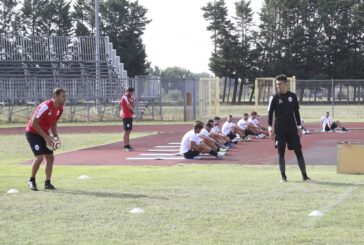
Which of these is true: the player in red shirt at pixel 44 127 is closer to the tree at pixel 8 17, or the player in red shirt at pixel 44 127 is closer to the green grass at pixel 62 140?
the green grass at pixel 62 140

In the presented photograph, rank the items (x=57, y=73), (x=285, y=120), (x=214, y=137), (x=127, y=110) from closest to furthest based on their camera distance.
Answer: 1. (x=285, y=120)
2. (x=127, y=110)
3. (x=214, y=137)
4. (x=57, y=73)

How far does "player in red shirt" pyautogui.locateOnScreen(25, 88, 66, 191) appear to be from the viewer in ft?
35.9

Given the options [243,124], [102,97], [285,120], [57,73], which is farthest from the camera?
[57,73]

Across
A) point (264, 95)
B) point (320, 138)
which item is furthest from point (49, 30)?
point (320, 138)

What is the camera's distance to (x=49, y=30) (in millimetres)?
78750

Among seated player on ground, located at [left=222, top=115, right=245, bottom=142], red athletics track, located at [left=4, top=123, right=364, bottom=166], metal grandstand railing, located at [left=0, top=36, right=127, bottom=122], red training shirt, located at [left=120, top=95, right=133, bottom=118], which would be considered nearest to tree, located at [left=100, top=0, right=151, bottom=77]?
metal grandstand railing, located at [left=0, top=36, right=127, bottom=122]

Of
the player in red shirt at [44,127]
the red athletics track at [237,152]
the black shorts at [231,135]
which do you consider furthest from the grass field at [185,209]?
the black shorts at [231,135]

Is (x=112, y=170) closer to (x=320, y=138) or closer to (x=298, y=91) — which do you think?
(x=320, y=138)

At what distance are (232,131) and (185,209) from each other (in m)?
14.1

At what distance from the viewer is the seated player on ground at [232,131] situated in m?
22.5

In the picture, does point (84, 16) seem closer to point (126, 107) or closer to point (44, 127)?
point (126, 107)

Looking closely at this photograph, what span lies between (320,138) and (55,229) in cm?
1795

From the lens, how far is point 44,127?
11.1 meters

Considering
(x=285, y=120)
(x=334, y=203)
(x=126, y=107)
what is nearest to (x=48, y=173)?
(x=285, y=120)
